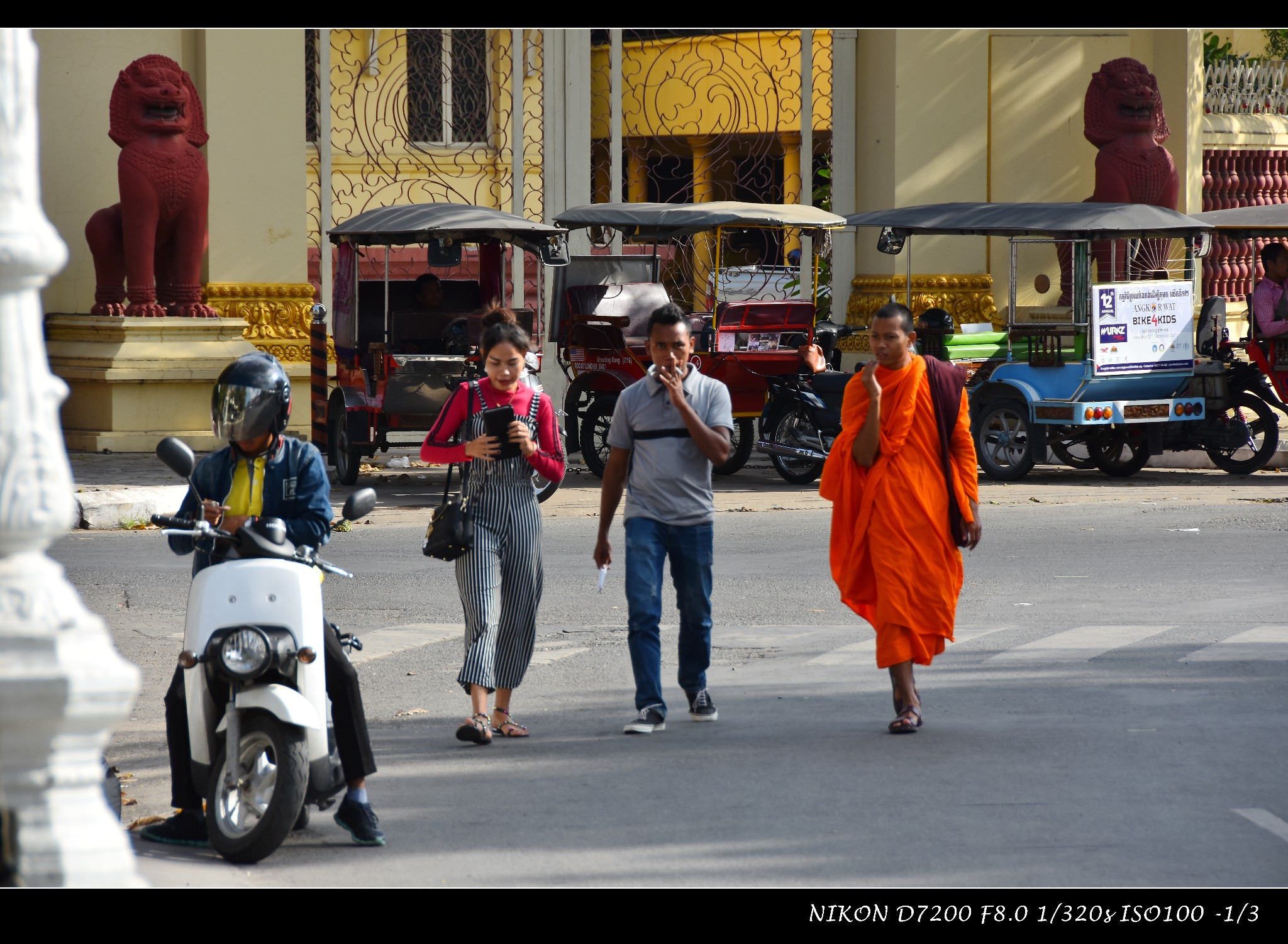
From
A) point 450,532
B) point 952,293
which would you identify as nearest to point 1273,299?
point 952,293

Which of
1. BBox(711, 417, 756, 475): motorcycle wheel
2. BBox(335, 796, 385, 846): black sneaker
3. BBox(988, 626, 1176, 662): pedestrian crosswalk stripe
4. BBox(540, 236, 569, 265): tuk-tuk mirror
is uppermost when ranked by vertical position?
BBox(540, 236, 569, 265): tuk-tuk mirror

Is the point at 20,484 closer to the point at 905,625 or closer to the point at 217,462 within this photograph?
the point at 217,462

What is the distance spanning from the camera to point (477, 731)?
22.3 ft

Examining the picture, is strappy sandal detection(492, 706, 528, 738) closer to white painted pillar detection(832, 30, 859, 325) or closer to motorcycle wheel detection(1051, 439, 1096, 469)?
motorcycle wheel detection(1051, 439, 1096, 469)

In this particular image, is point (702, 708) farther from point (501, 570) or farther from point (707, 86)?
point (707, 86)

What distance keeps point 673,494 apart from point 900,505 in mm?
900

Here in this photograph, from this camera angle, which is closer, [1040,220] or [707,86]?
[1040,220]

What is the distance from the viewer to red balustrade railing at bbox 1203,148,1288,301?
22438 mm

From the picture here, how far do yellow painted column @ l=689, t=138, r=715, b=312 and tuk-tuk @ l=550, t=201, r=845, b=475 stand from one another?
226cm

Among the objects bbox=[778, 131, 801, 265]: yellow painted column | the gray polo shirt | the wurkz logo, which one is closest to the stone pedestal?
bbox=[778, 131, 801, 265]: yellow painted column

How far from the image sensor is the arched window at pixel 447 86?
66.6ft

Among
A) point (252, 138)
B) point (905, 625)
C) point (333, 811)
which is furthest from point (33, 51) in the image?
point (252, 138)

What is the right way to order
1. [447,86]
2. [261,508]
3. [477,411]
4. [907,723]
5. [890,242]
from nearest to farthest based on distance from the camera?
1. [261,508]
2. [907,723]
3. [477,411]
4. [890,242]
5. [447,86]

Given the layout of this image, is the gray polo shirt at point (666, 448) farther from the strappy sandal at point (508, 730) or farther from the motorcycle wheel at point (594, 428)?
the motorcycle wheel at point (594, 428)
